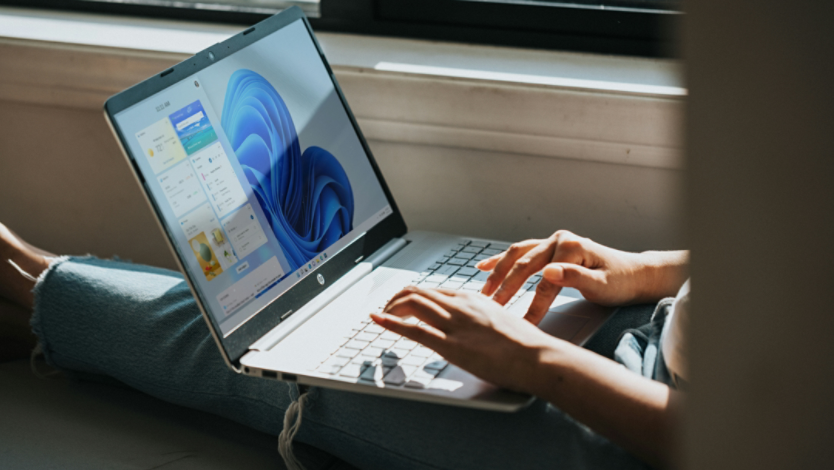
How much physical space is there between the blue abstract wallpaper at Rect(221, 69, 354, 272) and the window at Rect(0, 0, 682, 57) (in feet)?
1.47

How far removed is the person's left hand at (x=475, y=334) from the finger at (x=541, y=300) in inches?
3.2

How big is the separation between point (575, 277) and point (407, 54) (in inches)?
21.7

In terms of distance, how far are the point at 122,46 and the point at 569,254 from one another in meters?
0.82

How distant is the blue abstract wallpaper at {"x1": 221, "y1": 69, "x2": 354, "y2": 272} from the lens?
814 millimetres

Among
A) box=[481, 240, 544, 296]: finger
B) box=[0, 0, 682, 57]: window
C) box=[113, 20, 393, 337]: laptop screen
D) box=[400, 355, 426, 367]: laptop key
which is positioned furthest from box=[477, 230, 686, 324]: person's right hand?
box=[0, 0, 682, 57]: window

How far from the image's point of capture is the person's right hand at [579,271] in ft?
2.46

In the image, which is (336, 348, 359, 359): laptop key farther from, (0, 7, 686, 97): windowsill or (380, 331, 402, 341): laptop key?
(0, 7, 686, 97): windowsill

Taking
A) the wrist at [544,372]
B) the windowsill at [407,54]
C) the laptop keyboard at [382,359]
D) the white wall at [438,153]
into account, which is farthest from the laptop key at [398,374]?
the windowsill at [407,54]

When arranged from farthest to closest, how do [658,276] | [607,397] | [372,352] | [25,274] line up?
[25,274] < [658,276] < [372,352] < [607,397]

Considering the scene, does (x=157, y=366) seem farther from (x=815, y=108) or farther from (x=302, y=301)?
(x=815, y=108)

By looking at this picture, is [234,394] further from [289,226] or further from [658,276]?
[658,276]

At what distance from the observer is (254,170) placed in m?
0.81

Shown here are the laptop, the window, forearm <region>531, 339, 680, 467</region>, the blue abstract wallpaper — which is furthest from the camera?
the window

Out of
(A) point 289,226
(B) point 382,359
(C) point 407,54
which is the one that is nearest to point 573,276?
(B) point 382,359
